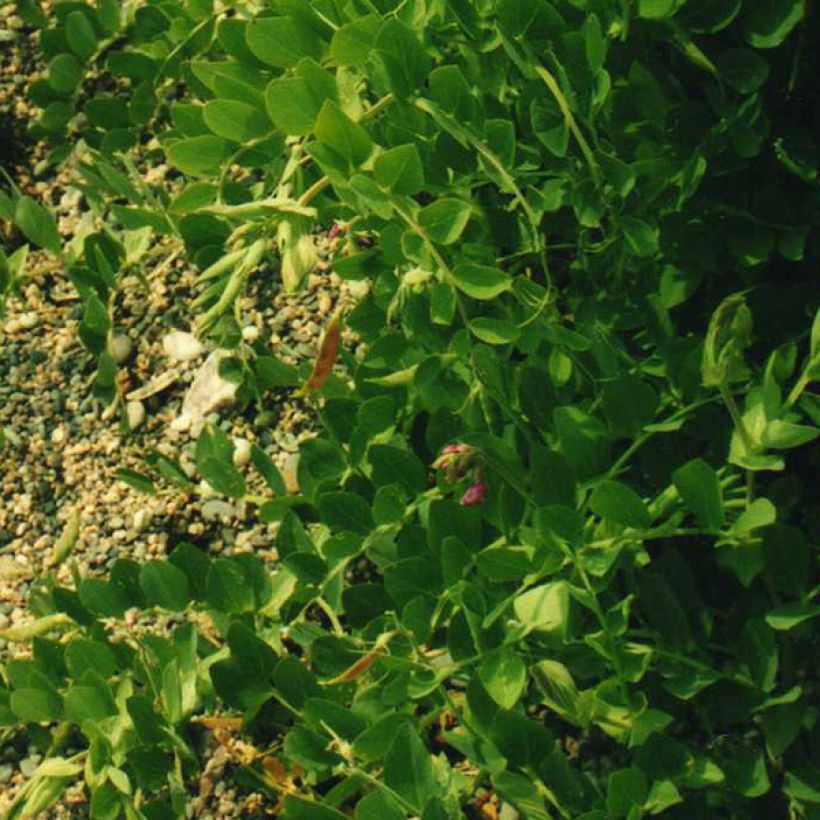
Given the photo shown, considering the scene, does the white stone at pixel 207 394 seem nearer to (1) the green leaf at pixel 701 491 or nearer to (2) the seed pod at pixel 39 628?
(2) the seed pod at pixel 39 628

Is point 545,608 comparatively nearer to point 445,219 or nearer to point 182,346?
point 445,219

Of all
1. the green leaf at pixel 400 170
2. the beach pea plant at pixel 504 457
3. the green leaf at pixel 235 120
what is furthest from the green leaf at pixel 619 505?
the green leaf at pixel 235 120

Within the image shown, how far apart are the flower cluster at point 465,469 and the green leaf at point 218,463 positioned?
11.8 inches

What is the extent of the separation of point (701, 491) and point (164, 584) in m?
0.58

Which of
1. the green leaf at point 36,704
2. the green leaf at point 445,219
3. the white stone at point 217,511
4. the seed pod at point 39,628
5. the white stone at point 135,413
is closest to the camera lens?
the green leaf at point 445,219

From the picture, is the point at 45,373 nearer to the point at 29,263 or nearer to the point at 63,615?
the point at 29,263

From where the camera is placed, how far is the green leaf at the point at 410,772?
1.48m

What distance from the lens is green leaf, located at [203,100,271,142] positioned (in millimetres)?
1703

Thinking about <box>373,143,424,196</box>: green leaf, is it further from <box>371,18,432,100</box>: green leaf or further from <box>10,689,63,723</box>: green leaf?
<box>10,689,63,723</box>: green leaf

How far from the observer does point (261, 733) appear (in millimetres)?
1822

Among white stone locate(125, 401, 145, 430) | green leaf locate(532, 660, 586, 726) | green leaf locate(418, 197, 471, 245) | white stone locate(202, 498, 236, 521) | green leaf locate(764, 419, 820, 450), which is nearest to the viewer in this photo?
green leaf locate(764, 419, 820, 450)

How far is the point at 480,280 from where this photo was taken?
1598mm

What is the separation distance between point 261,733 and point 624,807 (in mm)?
498

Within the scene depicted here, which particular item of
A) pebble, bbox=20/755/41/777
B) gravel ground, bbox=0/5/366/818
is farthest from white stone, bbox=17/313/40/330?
pebble, bbox=20/755/41/777
